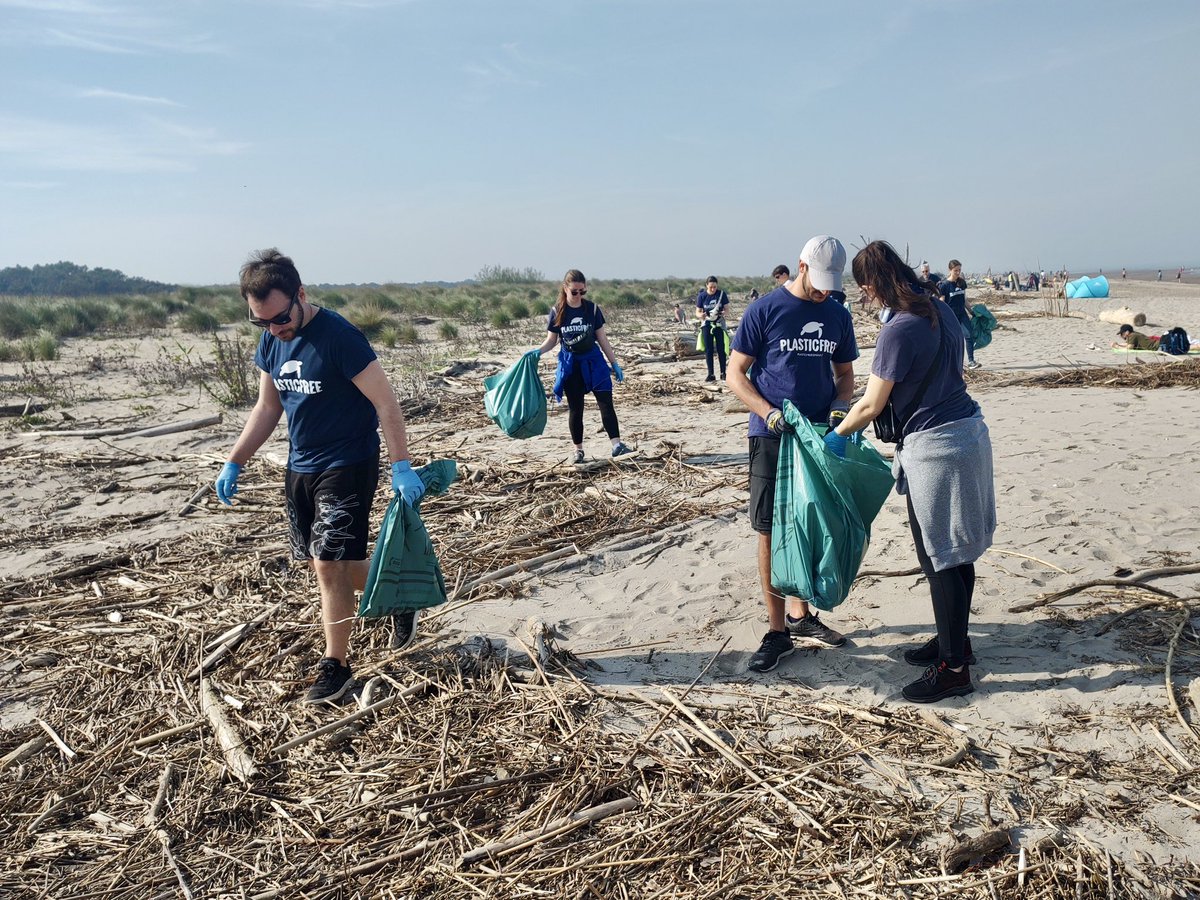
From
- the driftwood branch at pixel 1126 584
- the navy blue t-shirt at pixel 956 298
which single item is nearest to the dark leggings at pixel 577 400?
the driftwood branch at pixel 1126 584

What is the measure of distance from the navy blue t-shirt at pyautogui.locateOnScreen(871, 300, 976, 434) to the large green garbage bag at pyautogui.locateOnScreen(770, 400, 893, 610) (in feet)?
1.15

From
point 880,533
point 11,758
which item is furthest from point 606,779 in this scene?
point 880,533

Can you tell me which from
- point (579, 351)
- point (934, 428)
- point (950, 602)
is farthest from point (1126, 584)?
point (579, 351)

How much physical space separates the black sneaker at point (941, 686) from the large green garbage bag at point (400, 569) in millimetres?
2063

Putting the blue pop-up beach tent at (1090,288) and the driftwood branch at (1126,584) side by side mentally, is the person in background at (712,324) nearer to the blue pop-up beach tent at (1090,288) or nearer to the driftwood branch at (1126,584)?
the driftwood branch at (1126,584)

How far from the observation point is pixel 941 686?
332 centimetres

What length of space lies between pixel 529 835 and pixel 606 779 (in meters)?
0.36

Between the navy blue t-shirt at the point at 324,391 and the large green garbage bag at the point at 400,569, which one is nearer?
the navy blue t-shirt at the point at 324,391

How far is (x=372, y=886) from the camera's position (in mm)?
2584

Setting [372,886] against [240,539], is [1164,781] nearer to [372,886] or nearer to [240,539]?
[372,886]

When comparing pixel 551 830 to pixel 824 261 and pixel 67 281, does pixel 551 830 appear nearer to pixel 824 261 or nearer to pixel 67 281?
pixel 824 261

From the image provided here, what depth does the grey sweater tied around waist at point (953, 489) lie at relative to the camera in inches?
125

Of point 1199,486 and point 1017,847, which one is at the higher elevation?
point 1199,486

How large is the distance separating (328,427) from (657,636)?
189cm
